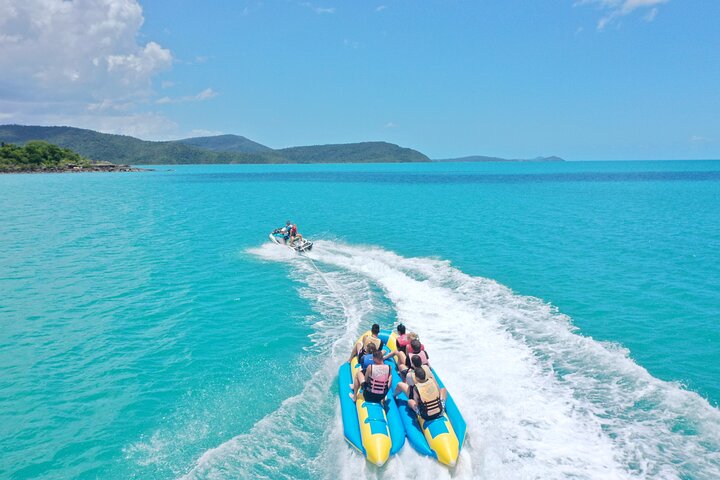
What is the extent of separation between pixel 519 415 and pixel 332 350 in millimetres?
5410

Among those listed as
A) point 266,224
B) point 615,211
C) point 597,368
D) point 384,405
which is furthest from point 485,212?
point 384,405

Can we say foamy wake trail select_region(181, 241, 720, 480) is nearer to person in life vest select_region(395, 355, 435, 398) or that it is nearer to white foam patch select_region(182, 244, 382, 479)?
white foam patch select_region(182, 244, 382, 479)

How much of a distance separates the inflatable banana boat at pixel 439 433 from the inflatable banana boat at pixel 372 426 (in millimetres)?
198

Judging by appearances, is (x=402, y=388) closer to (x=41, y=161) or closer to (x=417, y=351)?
(x=417, y=351)

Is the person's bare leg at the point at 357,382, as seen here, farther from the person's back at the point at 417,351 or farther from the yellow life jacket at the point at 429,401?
the yellow life jacket at the point at 429,401

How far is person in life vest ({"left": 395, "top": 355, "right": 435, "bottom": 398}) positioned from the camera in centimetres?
866

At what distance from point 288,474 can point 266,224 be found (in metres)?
27.7

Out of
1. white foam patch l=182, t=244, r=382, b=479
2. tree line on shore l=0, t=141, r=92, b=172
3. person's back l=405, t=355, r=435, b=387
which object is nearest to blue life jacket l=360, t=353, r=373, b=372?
person's back l=405, t=355, r=435, b=387

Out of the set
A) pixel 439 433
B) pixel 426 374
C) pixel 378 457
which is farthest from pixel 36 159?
pixel 439 433

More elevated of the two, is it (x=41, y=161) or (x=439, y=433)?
(x=41, y=161)

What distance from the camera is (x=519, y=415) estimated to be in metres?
9.21

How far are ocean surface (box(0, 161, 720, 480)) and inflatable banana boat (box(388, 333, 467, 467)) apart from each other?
26cm

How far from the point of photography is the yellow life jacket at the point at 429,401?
8.17 metres

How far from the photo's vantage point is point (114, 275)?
19.2 m
